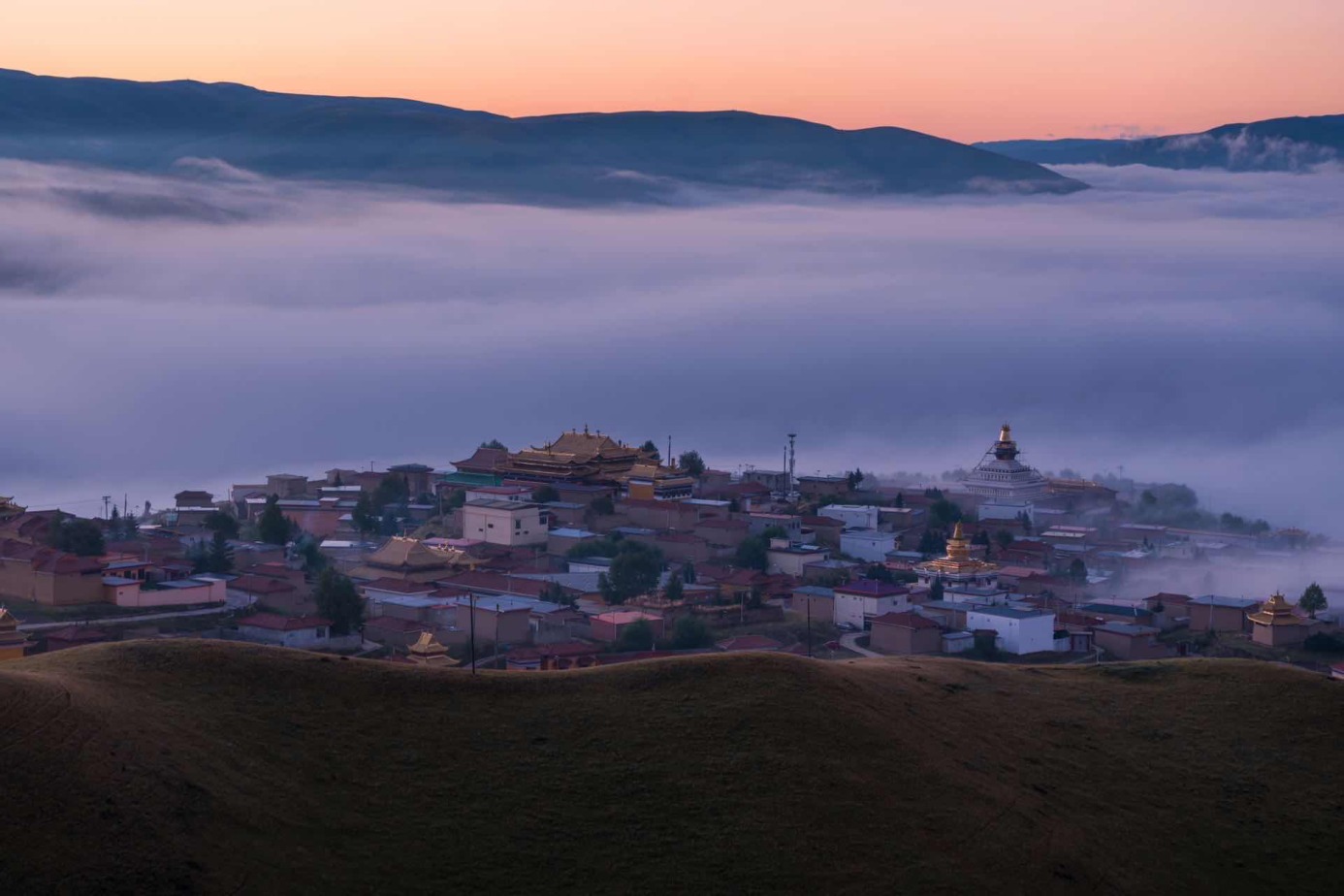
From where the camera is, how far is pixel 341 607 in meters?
25.0

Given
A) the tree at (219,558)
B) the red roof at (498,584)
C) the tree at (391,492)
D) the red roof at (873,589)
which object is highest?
the tree at (391,492)

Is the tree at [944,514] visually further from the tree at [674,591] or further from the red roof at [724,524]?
the tree at [674,591]

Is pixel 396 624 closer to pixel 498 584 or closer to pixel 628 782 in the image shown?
pixel 498 584

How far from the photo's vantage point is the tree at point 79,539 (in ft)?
92.7

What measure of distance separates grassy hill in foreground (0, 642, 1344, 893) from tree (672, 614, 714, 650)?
9029 mm

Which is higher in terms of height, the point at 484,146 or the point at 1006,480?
the point at 484,146

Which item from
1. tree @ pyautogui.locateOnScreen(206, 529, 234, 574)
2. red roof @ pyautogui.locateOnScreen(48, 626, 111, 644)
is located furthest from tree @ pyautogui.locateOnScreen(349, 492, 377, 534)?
red roof @ pyautogui.locateOnScreen(48, 626, 111, 644)

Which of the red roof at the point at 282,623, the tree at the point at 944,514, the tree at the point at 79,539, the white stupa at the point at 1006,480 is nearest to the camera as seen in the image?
the red roof at the point at 282,623

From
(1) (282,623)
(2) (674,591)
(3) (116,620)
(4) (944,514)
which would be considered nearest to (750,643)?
(2) (674,591)

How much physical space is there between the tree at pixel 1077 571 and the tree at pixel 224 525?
1427cm

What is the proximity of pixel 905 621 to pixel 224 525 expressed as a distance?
44.4ft

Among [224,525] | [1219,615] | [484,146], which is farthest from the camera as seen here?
[484,146]

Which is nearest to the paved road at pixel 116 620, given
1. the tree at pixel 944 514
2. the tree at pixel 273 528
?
the tree at pixel 273 528

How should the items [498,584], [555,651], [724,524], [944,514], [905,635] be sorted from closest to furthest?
→ [555,651] < [905,635] < [498,584] < [724,524] < [944,514]
